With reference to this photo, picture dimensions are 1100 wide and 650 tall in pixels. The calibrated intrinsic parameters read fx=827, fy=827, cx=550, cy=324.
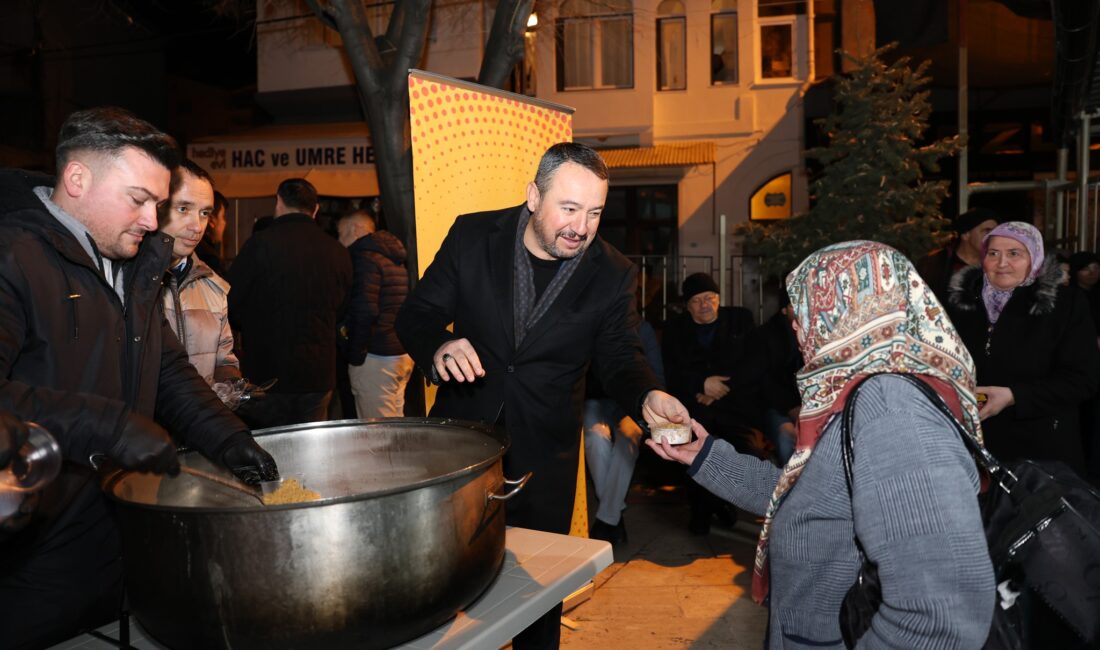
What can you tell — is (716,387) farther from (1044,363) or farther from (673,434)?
(673,434)

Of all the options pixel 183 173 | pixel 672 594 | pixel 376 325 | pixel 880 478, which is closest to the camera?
pixel 880 478

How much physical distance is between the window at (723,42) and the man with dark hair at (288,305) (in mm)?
13157

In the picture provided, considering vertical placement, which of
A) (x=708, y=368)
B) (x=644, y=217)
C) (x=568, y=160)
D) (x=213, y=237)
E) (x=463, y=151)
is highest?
(x=644, y=217)

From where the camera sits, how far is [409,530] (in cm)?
159

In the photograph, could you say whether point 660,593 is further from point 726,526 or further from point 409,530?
point 409,530

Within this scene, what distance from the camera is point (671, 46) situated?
17.2 metres

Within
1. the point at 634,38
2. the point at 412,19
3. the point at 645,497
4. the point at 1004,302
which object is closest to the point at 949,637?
the point at 1004,302

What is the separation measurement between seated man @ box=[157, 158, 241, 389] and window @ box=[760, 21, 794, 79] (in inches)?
595

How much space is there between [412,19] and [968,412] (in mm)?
6232

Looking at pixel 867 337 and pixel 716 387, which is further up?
pixel 867 337

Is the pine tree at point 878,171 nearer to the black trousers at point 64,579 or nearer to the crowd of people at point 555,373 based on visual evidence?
the crowd of people at point 555,373

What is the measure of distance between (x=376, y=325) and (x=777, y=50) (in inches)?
521

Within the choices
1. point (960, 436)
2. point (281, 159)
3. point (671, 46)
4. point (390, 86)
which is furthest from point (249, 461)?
point (671, 46)

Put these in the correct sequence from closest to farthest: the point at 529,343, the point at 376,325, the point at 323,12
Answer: the point at 529,343 < the point at 376,325 < the point at 323,12
